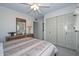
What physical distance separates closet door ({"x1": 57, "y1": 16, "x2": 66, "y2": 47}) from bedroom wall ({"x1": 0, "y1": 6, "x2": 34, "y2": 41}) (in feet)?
2.94

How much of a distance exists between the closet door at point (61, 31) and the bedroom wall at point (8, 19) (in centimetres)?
90

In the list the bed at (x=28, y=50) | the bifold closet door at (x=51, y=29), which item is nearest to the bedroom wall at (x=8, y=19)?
Result: the bifold closet door at (x=51, y=29)

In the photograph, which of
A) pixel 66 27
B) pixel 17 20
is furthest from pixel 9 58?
pixel 66 27

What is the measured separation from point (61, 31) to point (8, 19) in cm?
179

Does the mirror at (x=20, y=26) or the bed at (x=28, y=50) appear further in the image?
the mirror at (x=20, y=26)

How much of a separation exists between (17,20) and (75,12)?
178cm

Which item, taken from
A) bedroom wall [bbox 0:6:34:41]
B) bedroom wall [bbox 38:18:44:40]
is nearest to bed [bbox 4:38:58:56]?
bedroom wall [bbox 38:18:44:40]

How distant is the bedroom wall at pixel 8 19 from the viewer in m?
2.26

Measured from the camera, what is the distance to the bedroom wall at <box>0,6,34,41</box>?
2.26 meters

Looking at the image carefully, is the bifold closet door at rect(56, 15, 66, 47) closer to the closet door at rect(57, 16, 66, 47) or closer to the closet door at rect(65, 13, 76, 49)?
Result: the closet door at rect(57, 16, 66, 47)

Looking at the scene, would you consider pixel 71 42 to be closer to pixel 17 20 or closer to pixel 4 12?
pixel 17 20

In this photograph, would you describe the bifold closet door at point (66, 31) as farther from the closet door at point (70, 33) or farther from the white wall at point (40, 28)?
the white wall at point (40, 28)

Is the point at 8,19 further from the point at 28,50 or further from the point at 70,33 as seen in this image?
the point at 70,33

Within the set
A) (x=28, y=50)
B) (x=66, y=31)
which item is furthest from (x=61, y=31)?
(x=28, y=50)
